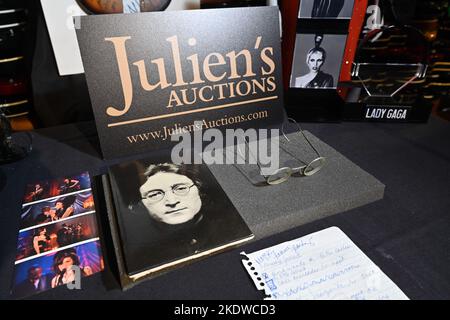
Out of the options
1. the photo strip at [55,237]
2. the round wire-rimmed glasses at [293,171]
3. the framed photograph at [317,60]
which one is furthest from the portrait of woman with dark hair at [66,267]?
the framed photograph at [317,60]

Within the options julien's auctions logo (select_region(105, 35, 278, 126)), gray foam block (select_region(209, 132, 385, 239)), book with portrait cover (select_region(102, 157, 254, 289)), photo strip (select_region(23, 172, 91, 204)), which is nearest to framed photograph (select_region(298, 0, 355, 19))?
julien's auctions logo (select_region(105, 35, 278, 126))

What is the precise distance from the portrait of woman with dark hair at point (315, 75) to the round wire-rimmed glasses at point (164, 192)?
0.54 meters

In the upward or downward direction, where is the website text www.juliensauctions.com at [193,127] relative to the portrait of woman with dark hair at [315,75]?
downward

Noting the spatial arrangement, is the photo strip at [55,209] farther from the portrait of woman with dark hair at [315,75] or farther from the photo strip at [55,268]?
the portrait of woman with dark hair at [315,75]

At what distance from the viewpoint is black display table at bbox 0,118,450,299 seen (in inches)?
19.7

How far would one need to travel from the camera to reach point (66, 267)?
1.70 ft

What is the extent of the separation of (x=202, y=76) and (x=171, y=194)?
1.10 feet

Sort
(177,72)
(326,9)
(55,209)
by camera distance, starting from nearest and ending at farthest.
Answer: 1. (55,209)
2. (177,72)
3. (326,9)

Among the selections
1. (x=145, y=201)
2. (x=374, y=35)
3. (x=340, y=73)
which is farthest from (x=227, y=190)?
(x=374, y=35)

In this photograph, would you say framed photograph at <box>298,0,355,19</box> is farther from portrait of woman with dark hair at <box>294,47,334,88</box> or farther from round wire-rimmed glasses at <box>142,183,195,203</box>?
round wire-rimmed glasses at <box>142,183,195,203</box>

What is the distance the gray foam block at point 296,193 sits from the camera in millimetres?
594

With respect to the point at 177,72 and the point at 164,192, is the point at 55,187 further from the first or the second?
the point at 177,72

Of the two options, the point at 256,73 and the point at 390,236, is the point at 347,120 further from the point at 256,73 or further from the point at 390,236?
the point at 390,236

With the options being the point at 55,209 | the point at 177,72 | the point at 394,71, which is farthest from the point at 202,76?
the point at 394,71
